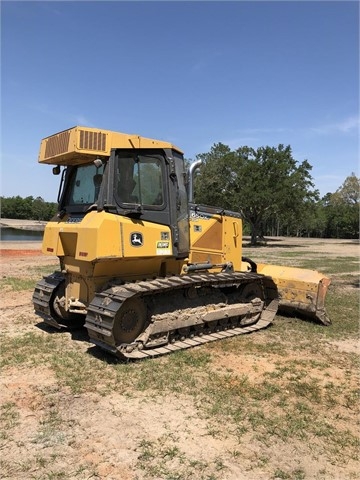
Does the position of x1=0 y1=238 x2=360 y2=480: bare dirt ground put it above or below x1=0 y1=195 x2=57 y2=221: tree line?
below

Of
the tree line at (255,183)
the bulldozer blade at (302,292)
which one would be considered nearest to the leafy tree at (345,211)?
the tree line at (255,183)

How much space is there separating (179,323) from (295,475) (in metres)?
3.44

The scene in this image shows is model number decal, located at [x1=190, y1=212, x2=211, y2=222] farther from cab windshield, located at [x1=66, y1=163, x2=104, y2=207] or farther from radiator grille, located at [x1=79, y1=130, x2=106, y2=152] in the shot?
radiator grille, located at [x1=79, y1=130, x2=106, y2=152]

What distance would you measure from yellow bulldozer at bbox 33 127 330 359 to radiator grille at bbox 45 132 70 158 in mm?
17

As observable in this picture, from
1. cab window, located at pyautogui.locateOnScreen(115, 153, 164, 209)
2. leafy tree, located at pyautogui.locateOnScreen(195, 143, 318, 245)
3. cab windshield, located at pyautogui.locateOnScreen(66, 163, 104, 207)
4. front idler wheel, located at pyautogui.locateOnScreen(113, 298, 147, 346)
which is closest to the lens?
front idler wheel, located at pyautogui.locateOnScreen(113, 298, 147, 346)

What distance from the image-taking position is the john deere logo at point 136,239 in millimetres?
6430

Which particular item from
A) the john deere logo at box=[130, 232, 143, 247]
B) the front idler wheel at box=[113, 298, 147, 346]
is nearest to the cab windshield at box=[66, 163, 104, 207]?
the john deere logo at box=[130, 232, 143, 247]

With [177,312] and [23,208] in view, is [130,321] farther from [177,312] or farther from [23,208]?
[23,208]

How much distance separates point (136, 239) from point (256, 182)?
1327 inches

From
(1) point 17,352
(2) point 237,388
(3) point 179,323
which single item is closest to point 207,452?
(2) point 237,388

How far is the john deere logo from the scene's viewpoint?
21.1ft

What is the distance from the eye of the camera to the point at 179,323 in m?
6.85

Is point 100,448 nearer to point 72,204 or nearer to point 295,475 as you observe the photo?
point 295,475

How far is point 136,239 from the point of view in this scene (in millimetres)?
6480
